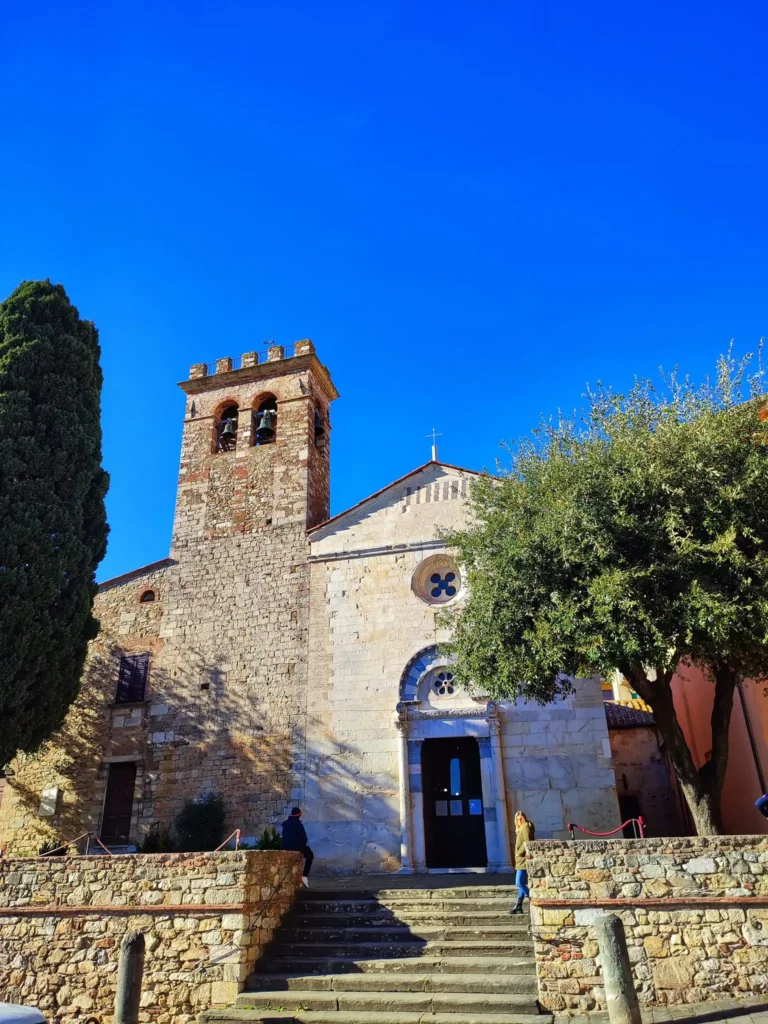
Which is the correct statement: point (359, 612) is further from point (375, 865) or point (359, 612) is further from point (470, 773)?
point (375, 865)

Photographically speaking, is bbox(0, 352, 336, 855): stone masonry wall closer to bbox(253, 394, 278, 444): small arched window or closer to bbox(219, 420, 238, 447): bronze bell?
bbox(253, 394, 278, 444): small arched window

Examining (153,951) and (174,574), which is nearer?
(153,951)

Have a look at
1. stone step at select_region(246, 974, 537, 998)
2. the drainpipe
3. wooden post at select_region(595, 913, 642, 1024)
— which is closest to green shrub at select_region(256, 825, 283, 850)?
stone step at select_region(246, 974, 537, 998)

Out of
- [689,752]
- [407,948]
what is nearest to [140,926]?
[407,948]

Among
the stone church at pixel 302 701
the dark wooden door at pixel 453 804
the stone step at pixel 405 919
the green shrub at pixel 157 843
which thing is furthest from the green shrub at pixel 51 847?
the dark wooden door at pixel 453 804

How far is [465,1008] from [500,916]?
1851mm

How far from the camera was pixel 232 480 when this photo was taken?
63.9 ft

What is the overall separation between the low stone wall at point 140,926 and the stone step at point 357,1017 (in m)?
0.47

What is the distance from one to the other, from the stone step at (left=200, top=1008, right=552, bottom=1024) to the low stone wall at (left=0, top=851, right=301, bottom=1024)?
466 mm

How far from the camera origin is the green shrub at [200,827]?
1524cm

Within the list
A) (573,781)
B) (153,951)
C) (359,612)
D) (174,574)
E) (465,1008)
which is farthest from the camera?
(174,574)

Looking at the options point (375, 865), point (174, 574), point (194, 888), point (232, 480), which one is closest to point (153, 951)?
point (194, 888)

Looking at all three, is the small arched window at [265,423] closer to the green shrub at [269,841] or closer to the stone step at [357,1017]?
the green shrub at [269,841]

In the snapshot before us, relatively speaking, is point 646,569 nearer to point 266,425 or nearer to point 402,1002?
point 402,1002
